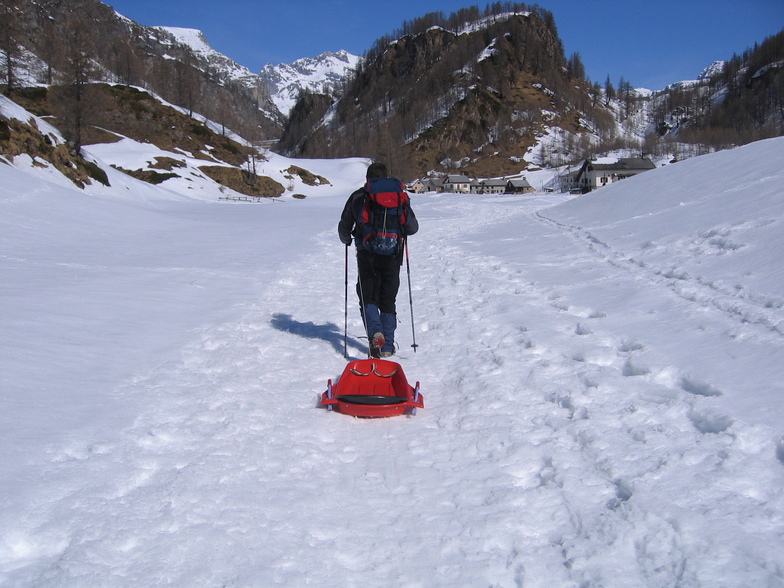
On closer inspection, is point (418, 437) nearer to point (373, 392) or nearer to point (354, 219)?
point (373, 392)

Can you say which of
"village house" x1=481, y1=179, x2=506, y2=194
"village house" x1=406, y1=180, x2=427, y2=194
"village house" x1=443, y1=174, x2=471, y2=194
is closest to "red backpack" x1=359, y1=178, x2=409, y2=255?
"village house" x1=406, y1=180, x2=427, y2=194

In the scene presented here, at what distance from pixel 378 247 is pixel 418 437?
2.44m

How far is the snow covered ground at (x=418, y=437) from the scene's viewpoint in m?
2.39

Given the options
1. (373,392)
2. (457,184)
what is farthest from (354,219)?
(457,184)

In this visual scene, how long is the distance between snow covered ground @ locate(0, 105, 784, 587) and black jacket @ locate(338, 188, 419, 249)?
140 centimetres

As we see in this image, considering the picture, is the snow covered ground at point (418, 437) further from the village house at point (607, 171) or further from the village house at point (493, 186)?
the village house at point (493, 186)

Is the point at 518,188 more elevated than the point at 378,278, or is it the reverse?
the point at 518,188

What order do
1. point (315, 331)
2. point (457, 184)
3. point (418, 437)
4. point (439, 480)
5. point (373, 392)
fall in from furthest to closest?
1. point (457, 184)
2. point (315, 331)
3. point (373, 392)
4. point (418, 437)
5. point (439, 480)

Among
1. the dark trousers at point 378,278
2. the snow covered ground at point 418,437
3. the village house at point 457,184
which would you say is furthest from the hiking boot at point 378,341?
the village house at point 457,184

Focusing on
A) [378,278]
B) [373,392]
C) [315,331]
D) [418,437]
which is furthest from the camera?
[315,331]

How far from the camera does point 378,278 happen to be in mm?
5898

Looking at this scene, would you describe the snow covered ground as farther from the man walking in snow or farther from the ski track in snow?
the man walking in snow

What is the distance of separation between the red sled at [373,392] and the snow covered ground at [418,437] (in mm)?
119

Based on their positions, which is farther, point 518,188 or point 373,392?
point 518,188
